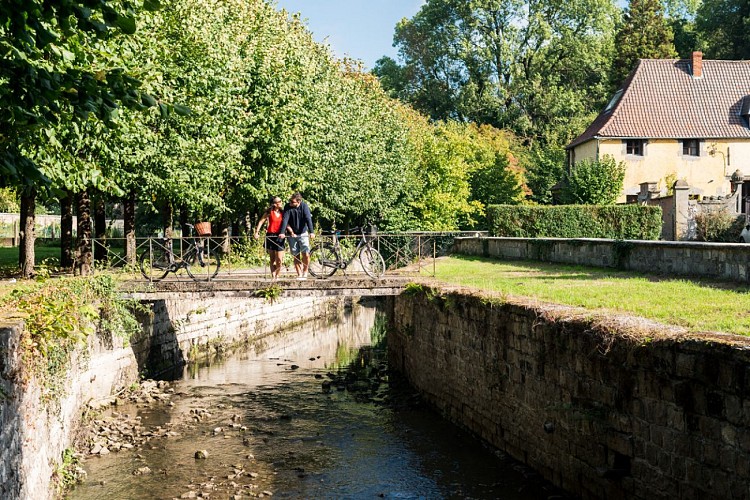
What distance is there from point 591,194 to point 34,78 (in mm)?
36859

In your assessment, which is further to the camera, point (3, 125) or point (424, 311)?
point (424, 311)

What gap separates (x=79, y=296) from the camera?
15.3 meters

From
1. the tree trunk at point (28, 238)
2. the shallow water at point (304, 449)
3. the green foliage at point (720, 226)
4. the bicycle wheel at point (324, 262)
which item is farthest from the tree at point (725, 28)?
the tree trunk at point (28, 238)

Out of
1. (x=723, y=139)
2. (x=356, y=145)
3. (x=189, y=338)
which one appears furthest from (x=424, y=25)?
(x=189, y=338)

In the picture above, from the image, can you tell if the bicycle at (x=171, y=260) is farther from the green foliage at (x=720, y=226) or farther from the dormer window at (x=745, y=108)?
the dormer window at (x=745, y=108)

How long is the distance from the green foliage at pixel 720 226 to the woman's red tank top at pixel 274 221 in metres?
14.8

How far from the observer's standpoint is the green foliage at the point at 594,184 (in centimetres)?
4175

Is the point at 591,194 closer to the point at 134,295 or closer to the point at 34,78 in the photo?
the point at 134,295

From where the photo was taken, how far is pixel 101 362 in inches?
662

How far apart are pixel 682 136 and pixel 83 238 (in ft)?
115

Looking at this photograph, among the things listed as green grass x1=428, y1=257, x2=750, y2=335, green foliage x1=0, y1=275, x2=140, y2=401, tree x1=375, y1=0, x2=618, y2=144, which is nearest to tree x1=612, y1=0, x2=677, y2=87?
tree x1=375, y1=0, x2=618, y2=144

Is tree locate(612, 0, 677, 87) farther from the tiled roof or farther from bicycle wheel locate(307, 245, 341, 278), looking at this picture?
bicycle wheel locate(307, 245, 341, 278)

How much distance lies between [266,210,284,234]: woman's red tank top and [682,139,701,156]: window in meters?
34.4

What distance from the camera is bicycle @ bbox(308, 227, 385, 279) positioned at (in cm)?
1919
